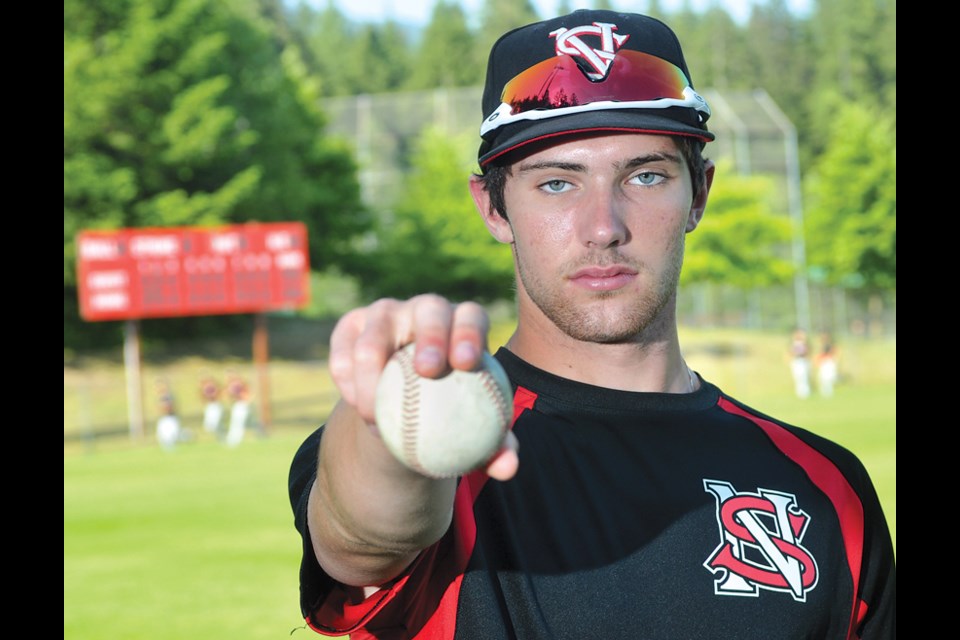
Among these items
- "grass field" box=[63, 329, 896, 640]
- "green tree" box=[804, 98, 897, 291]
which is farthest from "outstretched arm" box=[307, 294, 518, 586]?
"green tree" box=[804, 98, 897, 291]

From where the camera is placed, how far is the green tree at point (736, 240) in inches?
2008

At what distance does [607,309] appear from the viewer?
3.01m

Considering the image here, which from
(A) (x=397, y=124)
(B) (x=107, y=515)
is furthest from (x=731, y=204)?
(B) (x=107, y=515)

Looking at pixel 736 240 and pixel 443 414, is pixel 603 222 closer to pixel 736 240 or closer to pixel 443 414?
pixel 443 414

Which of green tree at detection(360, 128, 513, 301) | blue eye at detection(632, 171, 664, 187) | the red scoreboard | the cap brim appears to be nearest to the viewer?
the cap brim

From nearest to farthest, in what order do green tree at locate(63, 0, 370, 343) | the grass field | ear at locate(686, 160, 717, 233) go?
ear at locate(686, 160, 717, 233), the grass field, green tree at locate(63, 0, 370, 343)

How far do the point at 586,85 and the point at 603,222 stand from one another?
1.21ft

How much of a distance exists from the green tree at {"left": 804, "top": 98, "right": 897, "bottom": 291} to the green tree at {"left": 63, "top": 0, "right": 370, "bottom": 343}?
22993 mm

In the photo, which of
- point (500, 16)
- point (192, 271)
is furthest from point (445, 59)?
point (192, 271)

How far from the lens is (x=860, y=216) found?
5512 centimetres

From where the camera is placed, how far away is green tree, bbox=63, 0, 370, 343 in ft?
141

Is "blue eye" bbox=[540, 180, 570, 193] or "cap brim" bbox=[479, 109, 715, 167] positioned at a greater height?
"cap brim" bbox=[479, 109, 715, 167]

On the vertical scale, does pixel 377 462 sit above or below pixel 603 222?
below

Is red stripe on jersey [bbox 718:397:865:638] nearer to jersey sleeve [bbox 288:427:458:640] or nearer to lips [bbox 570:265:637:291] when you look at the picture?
lips [bbox 570:265:637:291]
